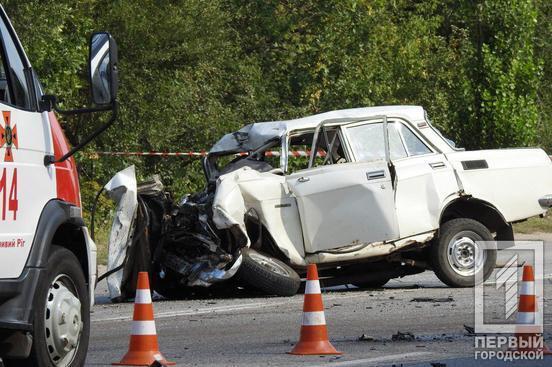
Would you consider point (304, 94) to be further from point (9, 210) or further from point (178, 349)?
point (9, 210)

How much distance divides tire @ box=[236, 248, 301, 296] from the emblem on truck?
6.69m

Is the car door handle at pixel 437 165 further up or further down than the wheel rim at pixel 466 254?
further up

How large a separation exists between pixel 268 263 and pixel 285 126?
1656 mm

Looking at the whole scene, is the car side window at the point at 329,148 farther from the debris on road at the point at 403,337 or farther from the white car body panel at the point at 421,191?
the debris on road at the point at 403,337

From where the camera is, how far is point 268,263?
44.7ft

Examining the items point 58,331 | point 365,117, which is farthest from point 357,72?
point 58,331

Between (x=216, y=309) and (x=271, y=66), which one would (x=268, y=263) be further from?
(x=271, y=66)

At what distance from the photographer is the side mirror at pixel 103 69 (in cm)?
733

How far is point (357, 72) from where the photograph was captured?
2788 centimetres

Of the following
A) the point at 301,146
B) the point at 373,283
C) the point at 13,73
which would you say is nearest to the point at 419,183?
the point at 301,146

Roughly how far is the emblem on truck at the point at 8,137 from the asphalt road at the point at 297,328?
2.45 meters

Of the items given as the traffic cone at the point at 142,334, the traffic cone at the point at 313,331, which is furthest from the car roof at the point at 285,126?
the traffic cone at the point at 142,334

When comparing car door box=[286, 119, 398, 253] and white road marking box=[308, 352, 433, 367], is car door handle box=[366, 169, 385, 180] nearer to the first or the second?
car door box=[286, 119, 398, 253]

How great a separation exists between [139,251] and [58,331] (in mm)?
6277
